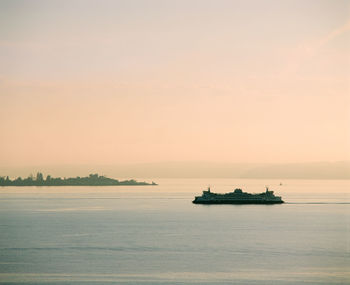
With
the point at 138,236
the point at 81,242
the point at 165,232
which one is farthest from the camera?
the point at 165,232

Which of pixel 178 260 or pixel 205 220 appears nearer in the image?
pixel 178 260

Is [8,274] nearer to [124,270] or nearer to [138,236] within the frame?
[124,270]

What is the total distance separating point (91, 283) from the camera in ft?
154

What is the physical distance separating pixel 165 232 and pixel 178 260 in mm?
29651

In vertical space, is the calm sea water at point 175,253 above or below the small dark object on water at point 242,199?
below

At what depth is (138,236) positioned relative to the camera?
8206 cm

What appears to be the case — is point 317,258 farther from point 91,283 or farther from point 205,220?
point 205,220

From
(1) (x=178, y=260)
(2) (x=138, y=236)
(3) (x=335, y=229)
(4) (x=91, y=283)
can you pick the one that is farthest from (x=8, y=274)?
(3) (x=335, y=229)

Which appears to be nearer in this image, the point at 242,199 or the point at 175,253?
the point at 175,253

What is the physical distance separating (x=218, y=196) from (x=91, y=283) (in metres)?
125

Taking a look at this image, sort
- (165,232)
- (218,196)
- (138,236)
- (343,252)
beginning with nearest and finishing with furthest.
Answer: (343,252)
(138,236)
(165,232)
(218,196)

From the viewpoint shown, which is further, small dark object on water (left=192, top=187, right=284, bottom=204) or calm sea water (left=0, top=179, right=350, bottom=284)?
small dark object on water (left=192, top=187, right=284, bottom=204)

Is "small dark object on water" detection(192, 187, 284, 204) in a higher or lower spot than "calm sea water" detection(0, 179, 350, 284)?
higher

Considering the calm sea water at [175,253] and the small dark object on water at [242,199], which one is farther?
the small dark object on water at [242,199]
